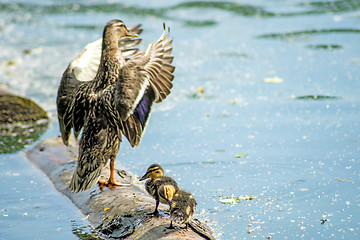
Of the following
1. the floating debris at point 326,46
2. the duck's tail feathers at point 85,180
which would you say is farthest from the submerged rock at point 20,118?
the floating debris at point 326,46

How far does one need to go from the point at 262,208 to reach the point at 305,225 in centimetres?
47

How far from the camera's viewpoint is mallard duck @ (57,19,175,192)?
16.6 feet

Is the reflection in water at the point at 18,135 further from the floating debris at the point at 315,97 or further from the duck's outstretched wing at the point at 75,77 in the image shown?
the floating debris at the point at 315,97

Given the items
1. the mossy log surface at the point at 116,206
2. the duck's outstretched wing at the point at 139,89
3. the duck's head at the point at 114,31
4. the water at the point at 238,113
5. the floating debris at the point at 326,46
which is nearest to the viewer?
the mossy log surface at the point at 116,206

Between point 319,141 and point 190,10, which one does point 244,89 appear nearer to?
point 319,141

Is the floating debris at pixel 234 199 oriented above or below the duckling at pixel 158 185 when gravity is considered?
below

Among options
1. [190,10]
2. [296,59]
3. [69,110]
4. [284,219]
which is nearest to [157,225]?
[284,219]

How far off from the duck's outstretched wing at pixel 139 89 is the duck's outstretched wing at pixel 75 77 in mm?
583

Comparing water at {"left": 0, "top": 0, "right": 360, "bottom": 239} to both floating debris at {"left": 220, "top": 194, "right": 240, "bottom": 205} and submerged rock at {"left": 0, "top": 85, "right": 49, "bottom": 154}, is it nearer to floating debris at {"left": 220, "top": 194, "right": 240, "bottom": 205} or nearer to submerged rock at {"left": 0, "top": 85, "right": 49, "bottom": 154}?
floating debris at {"left": 220, "top": 194, "right": 240, "bottom": 205}

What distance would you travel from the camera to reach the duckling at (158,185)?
4.43 metres

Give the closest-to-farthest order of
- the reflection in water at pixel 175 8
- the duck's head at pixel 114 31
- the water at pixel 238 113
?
the water at pixel 238 113 → the duck's head at pixel 114 31 → the reflection in water at pixel 175 8

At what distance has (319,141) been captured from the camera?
22.5 feet

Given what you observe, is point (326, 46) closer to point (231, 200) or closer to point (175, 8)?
point (175, 8)

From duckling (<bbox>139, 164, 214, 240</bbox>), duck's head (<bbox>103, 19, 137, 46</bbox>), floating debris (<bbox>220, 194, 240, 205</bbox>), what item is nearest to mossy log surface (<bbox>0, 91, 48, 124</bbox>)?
duck's head (<bbox>103, 19, 137, 46</bbox>)
